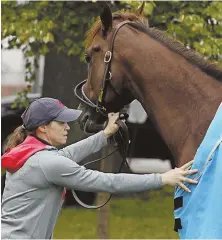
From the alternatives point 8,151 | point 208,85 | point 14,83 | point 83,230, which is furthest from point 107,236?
point 14,83

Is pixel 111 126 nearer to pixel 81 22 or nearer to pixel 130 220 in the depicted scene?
pixel 81 22

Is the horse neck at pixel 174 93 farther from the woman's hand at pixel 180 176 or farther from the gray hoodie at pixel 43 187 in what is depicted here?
the gray hoodie at pixel 43 187

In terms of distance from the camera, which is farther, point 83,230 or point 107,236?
point 83,230

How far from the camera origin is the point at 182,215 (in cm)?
337

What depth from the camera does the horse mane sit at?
361 cm

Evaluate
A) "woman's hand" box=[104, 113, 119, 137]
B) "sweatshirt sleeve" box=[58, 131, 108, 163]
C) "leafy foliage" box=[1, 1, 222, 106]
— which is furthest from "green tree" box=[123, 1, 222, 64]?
"woman's hand" box=[104, 113, 119, 137]

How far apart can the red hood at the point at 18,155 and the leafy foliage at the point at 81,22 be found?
2941 mm

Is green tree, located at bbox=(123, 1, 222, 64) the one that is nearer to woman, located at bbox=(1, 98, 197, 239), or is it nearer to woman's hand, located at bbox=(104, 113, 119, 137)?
woman's hand, located at bbox=(104, 113, 119, 137)

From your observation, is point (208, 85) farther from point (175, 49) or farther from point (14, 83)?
point (14, 83)

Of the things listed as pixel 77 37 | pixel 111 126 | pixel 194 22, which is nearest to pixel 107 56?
pixel 111 126

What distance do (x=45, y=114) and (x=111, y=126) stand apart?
46 cm

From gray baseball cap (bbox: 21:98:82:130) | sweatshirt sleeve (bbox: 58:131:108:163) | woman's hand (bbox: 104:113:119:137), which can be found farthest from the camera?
sweatshirt sleeve (bbox: 58:131:108:163)

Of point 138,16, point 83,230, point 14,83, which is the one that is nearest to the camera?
point 138,16

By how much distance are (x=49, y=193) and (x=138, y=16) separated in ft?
3.76
